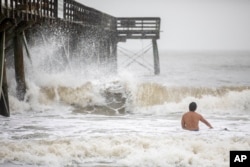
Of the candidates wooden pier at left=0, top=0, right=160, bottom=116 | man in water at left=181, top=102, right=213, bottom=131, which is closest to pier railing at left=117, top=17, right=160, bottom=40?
wooden pier at left=0, top=0, right=160, bottom=116

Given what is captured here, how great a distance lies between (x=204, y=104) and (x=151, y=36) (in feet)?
42.1

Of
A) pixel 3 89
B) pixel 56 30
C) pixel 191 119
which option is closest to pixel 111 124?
pixel 191 119

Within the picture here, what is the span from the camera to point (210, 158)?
8.84 meters

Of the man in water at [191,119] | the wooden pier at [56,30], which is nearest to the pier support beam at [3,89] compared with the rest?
the wooden pier at [56,30]

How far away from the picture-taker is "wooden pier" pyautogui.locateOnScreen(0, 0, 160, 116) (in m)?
13.4

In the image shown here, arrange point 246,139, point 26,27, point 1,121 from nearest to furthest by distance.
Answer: point 246,139, point 1,121, point 26,27

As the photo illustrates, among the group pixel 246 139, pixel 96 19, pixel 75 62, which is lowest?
pixel 246 139

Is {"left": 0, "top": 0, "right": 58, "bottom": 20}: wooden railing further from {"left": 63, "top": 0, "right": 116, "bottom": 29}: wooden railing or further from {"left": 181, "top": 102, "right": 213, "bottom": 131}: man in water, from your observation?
{"left": 181, "top": 102, "right": 213, "bottom": 131}: man in water

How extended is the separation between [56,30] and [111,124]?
19.6 feet

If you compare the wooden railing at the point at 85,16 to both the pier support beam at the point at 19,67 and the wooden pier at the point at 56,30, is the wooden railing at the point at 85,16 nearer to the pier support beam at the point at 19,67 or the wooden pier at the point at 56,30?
the wooden pier at the point at 56,30

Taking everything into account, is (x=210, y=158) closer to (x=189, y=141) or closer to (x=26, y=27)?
(x=189, y=141)

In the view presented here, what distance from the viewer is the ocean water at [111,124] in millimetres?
8797

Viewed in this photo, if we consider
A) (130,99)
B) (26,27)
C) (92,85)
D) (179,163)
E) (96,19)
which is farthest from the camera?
(96,19)

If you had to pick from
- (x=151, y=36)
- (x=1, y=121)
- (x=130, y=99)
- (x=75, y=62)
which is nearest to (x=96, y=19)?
(x=75, y=62)
